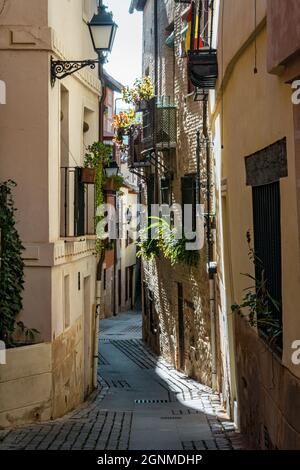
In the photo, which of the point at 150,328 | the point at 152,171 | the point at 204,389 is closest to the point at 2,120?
the point at 204,389

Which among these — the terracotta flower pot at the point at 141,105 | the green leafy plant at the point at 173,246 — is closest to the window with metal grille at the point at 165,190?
the green leafy plant at the point at 173,246

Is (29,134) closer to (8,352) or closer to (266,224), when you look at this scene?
(8,352)

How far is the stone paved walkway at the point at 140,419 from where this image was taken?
32.2 feet

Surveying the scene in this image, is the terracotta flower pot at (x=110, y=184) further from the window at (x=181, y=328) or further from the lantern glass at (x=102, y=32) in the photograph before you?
A: the lantern glass at (x=102, y=32)

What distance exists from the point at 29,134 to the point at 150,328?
51.3ft

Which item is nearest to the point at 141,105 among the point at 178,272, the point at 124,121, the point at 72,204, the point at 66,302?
the point at 124,121

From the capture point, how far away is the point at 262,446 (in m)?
8.36

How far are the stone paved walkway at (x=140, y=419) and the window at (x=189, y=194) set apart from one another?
3551mm

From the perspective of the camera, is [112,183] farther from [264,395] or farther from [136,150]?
[264,395]

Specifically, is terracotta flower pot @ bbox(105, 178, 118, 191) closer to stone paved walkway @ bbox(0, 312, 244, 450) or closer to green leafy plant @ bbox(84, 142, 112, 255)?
green leafy plant @ bbox(84, 142, 112, 255)

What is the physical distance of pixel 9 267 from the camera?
11.1 meters

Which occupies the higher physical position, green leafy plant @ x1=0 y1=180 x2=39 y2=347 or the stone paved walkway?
green leafy plant @ x1=0 y1=180 x2=39 y2=347

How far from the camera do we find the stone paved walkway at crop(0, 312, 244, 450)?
983cm

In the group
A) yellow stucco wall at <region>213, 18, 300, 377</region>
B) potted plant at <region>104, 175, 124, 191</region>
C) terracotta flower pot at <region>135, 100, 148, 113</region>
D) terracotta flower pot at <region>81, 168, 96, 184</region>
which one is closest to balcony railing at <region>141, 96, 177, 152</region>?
terracotta flower pot at <region>135, 100, 148, 113</region>
